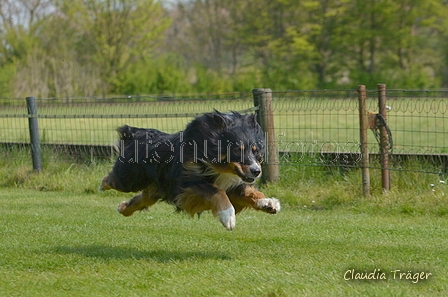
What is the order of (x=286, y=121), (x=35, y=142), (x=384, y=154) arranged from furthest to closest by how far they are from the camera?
(x=286, y=121) → (x=35, y=142) → (x=384, y=154)

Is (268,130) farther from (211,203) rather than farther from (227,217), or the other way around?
(227,217)

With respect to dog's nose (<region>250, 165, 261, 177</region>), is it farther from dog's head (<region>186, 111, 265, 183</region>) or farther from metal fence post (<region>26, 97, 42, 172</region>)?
metal fence post (<region>26, 97, 42, 172</region>)

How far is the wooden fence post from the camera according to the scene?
27.3 ft

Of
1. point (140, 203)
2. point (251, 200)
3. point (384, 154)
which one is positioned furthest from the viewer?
point (384, 154)

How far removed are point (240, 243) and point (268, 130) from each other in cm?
289

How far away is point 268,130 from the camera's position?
8.33m

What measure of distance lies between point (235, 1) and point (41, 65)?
1388 cm

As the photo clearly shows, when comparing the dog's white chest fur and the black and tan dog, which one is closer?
the black and tan dog

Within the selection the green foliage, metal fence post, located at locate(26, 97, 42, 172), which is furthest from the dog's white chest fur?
the green foliage

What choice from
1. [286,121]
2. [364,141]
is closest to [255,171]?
[364,141]

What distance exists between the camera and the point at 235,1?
37.5 metres

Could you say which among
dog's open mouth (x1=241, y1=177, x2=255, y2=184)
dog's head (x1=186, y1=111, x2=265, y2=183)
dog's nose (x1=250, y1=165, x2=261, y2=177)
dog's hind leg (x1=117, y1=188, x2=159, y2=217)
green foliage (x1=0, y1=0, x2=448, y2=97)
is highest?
green foliage (x1=0, y1=0, x2=448, y2=97)

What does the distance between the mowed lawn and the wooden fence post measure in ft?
2.76

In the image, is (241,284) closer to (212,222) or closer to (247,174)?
(247,174)
